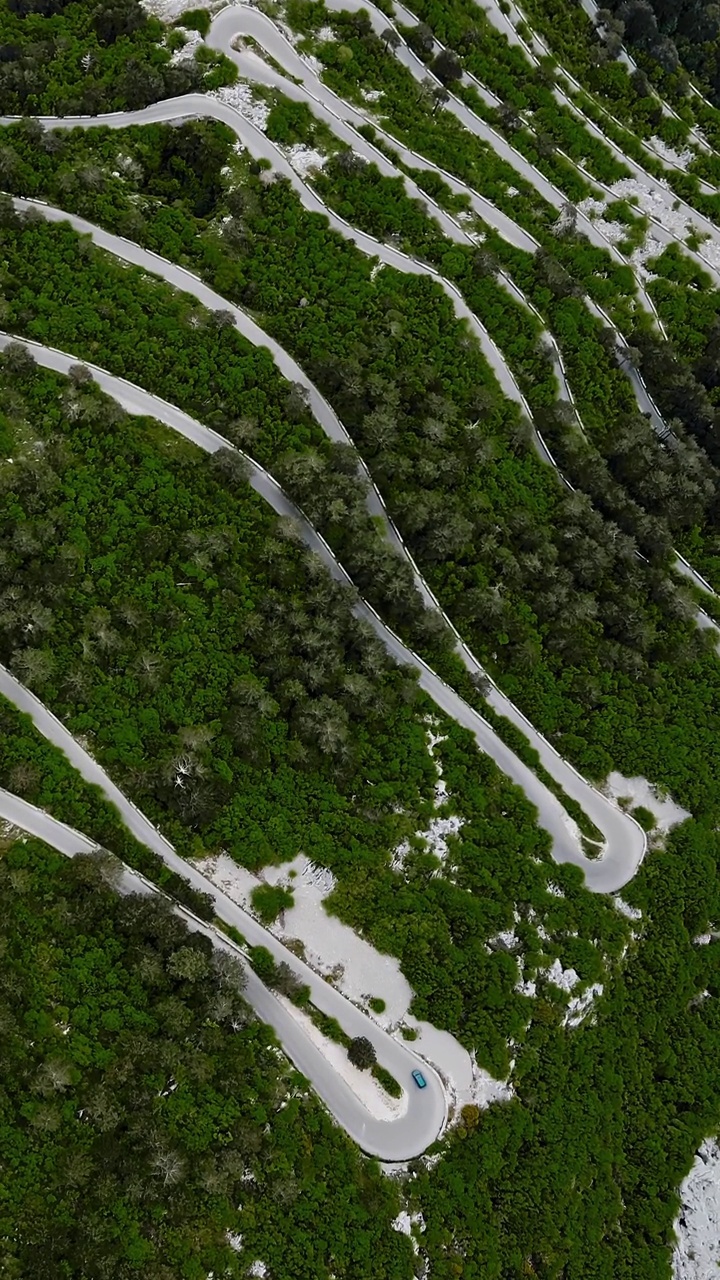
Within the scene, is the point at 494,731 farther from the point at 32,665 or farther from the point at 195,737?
the point at 32,665

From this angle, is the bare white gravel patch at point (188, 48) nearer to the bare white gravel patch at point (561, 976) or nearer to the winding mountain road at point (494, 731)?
the winding mountain road at point (494, 731)

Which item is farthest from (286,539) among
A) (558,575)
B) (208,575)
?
(558,575)

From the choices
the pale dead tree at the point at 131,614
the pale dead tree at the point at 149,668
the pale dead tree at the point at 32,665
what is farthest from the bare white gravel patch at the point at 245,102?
the pale dead tree at the point at 32,665

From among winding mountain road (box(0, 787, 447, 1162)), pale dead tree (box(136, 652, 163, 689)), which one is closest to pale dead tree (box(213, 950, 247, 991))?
winding mountain road (box(0, 787, 447, 1162))

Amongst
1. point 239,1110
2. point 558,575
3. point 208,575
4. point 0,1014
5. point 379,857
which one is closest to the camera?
point 0,1014

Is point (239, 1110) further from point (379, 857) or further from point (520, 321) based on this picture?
point (520, 321)

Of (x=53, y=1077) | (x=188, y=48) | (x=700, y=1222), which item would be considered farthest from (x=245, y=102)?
(x=700, y=1222)
